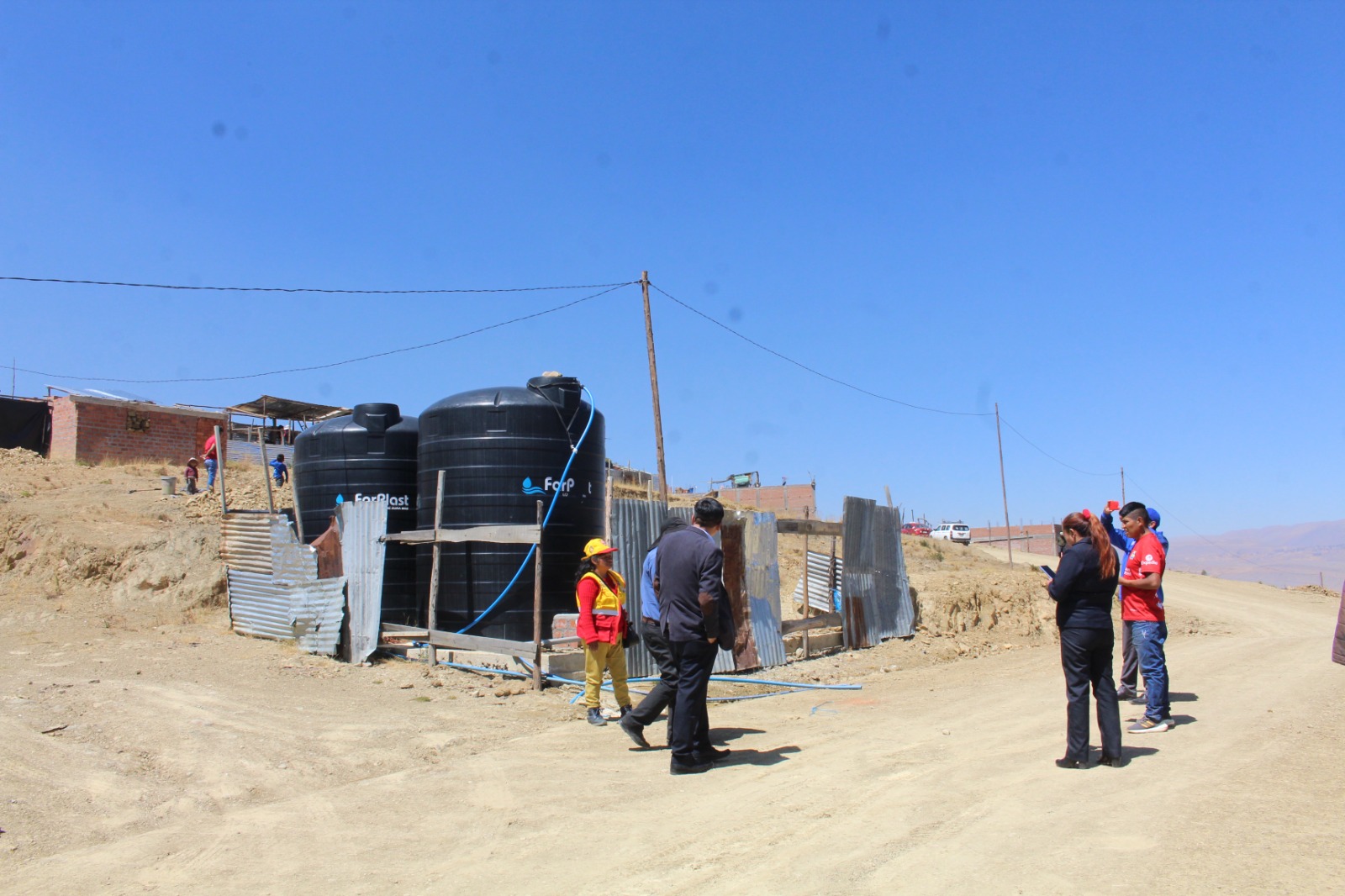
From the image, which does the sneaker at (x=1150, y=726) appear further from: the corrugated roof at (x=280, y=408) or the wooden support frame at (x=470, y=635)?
the corrugated roof at (x=280, y=408)

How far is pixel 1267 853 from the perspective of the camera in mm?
4133

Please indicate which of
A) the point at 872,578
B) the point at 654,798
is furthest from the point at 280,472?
the point at 654,798

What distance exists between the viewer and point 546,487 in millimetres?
11750

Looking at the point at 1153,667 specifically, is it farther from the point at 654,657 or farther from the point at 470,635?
the point at 470,635

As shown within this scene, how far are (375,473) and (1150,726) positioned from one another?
396 inches

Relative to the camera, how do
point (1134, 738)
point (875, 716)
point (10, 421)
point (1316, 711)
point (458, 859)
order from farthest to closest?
point (10, 421) → point (875, 716) → point (1316, 711) → point (1134, 738) → point (458, 859)

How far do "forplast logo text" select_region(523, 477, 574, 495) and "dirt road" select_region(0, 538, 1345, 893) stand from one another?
2874 millimetres

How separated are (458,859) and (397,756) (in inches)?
108

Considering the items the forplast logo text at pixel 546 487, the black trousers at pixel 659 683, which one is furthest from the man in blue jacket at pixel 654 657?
the forplast logo text at pixel 546 487

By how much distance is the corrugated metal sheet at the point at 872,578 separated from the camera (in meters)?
14.0

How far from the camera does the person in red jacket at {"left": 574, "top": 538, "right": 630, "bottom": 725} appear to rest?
7570 mm

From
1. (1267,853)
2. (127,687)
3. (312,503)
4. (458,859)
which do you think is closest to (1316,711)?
(1267,853)

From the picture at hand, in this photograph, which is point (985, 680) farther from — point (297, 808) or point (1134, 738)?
point (297, 808)

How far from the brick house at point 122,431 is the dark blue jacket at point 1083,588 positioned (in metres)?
25.5
